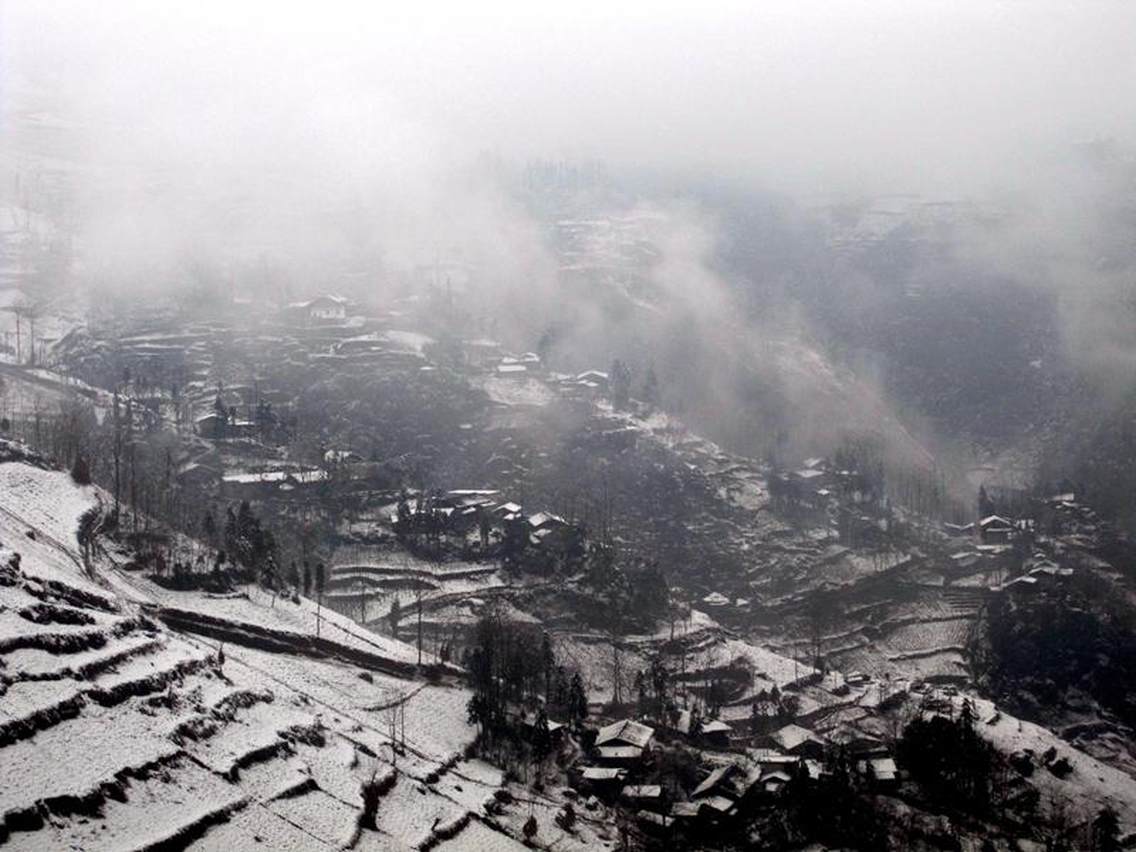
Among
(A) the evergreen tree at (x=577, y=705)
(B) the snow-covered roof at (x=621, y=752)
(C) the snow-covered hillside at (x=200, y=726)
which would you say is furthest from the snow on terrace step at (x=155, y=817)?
(A) the evergreen tree at (x=577, y=705)

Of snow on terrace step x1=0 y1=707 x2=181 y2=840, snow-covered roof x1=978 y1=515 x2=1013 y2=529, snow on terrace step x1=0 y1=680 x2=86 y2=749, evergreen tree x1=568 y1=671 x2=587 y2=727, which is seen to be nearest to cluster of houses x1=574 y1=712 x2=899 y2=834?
evergreen tree x1=568 y1=671 x2=587 y2=727

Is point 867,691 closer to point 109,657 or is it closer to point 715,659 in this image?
point 715,659

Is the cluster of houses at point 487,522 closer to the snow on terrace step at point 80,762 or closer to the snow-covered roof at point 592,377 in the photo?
the snow-covered roof at point 592,377

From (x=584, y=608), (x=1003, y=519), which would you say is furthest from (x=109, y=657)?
(x=1003, y=519)

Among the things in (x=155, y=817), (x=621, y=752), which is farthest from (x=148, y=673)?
(x=621, y=752)

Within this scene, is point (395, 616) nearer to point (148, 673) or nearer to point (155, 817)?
point (148, 673)

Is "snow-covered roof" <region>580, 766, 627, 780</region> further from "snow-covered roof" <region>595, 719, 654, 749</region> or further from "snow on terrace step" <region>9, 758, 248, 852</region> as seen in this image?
"snow on terrace step" <region>9, 758, 248, 852</region>

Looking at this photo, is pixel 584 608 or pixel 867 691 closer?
pixel 867 691
